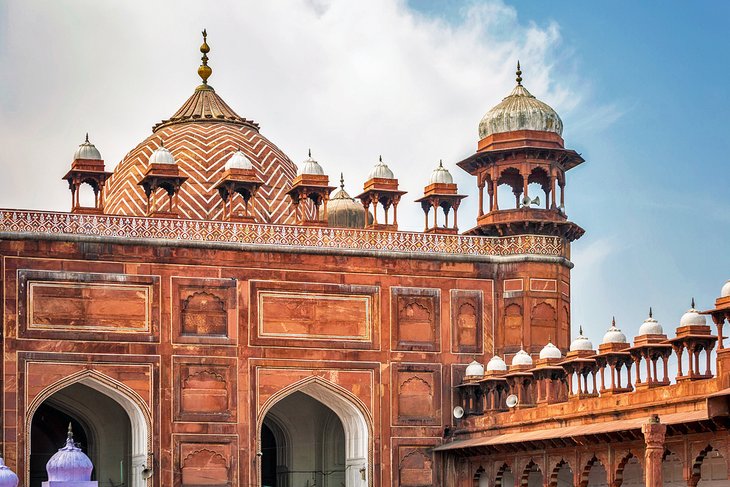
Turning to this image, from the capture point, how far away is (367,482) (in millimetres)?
24531

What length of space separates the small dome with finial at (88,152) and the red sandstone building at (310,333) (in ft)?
0.10

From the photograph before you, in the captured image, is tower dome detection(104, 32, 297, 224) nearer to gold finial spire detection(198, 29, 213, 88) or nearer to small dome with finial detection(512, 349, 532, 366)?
gold finial spire detection(198, 29, 213, 88)

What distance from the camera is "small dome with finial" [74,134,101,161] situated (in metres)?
24.8

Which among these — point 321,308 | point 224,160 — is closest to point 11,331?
→ point 321,308

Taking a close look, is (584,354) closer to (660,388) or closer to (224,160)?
(660,388)

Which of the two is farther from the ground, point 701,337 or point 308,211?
point 308,211

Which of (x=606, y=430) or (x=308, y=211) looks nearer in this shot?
(x=606, y=430)

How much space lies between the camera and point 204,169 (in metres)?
27.8

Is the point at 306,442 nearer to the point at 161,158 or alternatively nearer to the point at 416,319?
the point at 416,319

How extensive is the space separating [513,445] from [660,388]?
3.60 m

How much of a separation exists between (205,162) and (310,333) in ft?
15.4

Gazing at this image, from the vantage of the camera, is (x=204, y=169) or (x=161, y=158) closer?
(x=161, y=158)

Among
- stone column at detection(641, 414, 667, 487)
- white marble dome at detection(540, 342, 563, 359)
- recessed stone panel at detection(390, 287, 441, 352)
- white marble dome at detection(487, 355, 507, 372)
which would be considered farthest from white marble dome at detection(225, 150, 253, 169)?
stone column at detection(641, 414, 667, 487)

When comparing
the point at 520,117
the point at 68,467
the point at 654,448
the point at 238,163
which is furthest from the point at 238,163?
the point at 68,467
